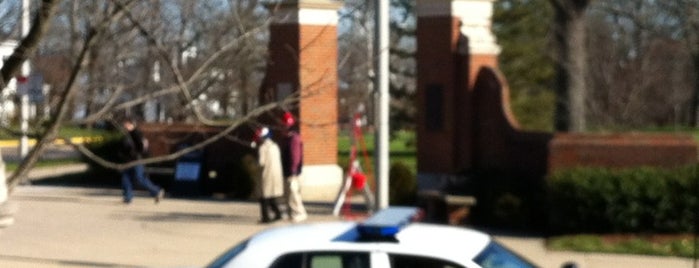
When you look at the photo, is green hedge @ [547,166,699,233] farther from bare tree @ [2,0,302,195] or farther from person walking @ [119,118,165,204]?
person walking @ [119,118,165,204]

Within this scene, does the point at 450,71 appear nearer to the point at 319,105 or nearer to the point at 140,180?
the point at 319,105

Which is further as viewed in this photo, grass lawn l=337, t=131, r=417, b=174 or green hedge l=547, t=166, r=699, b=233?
grass lawn l=337, t=131, r=417, b=174

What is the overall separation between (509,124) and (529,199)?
244 cm

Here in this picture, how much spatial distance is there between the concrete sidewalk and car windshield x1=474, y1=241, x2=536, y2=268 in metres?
8.06

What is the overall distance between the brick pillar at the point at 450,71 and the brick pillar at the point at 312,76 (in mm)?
1677

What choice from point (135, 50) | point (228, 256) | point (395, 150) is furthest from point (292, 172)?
point (395, 150)

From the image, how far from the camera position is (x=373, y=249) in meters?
8.31

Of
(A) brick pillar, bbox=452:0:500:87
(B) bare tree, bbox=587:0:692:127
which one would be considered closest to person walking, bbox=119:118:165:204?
(A) brick pillar, bbox=452:0:500:87

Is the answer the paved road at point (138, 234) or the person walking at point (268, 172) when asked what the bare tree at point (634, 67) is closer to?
the paved road at point (138, 234)

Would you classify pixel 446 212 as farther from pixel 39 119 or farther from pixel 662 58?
pixel 662 58

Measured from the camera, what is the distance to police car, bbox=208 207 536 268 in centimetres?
828

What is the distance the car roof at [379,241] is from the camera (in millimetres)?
8320

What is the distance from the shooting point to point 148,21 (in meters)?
9.62

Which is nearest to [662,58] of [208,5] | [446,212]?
[446,212]
